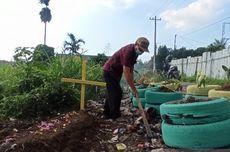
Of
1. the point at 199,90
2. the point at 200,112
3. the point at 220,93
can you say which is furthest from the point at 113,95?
the point at 200,112

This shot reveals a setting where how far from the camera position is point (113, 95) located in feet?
27.8

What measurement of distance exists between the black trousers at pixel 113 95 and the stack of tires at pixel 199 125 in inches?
120

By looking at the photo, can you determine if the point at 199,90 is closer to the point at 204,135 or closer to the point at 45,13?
the point at 204,135

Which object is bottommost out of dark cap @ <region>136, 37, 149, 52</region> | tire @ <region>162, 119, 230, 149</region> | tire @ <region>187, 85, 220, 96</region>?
tire @ <region>162, 119, 230, 149</region>

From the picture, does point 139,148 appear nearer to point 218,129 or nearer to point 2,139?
point 218,129

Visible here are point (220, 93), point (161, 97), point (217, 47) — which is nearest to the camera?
point (220, 93)

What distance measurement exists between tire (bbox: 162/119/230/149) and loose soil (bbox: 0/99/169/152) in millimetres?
596

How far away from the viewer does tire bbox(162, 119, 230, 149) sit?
16.9ft

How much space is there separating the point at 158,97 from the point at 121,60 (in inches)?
39.5

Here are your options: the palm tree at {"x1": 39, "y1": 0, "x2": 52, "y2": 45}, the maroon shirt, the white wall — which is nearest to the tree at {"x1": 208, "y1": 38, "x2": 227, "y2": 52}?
the white wall

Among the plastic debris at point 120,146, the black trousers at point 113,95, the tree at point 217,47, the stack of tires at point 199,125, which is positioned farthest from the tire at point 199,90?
the tree at point 217,47

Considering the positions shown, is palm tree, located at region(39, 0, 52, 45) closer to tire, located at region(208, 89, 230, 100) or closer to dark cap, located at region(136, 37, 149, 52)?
dark cap, located at region(136, 37, 149, 52)

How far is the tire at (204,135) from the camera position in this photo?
5160 mm

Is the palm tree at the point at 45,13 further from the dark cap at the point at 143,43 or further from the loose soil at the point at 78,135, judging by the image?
the dark cap at the point at 143,43
